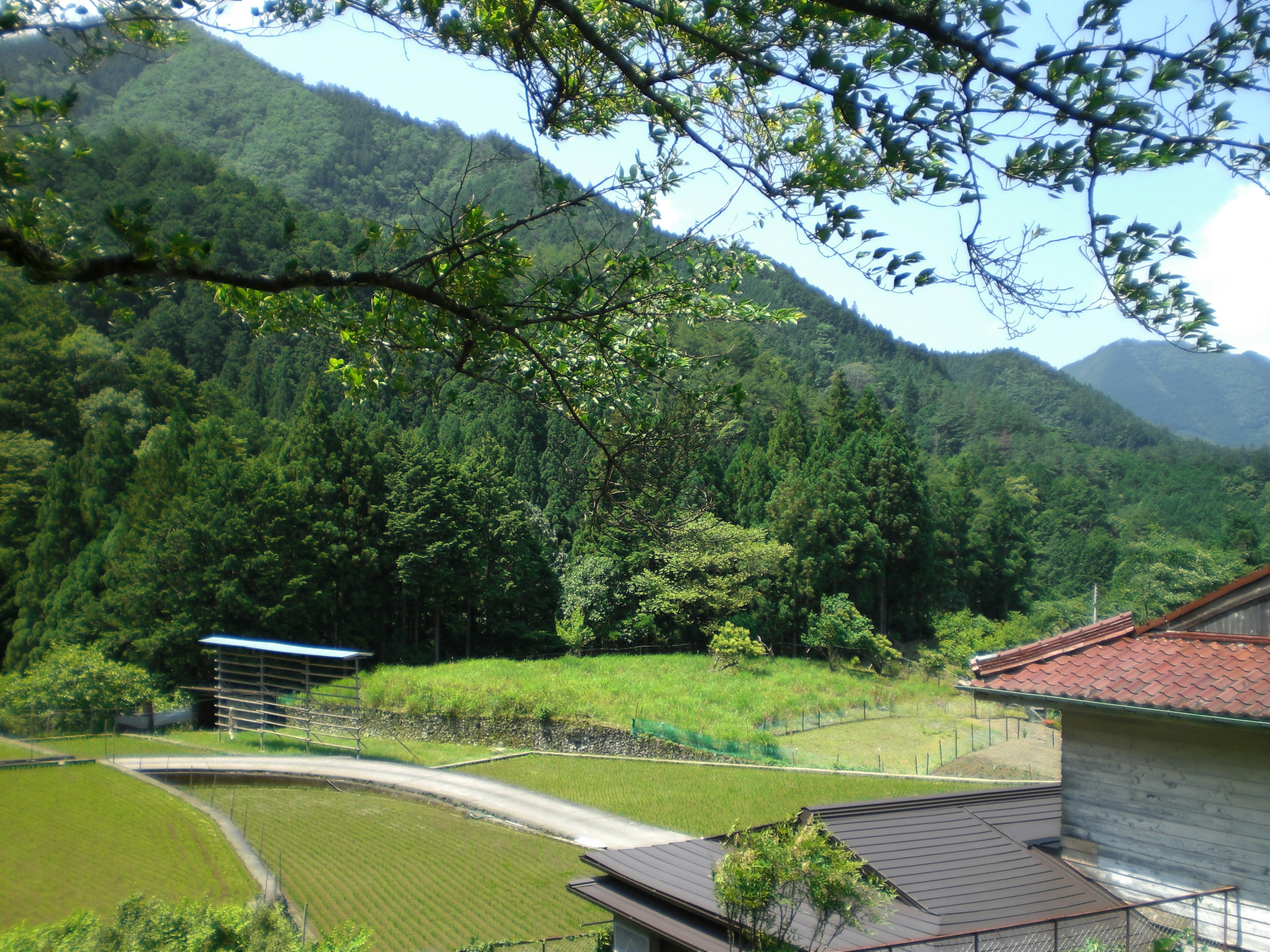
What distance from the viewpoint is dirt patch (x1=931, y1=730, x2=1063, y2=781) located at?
56.5ft

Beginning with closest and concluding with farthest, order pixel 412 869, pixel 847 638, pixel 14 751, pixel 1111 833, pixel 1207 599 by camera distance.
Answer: pixel 1111 833 → pixel 1207 599 → pixel 412 869 → pixel 14 751 → pixel 847 638

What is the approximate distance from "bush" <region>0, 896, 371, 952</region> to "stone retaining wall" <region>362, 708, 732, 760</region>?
12793mm

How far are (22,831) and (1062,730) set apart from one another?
15.0 meters

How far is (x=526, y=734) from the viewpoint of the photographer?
69.9ft

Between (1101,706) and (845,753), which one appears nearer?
(1101,706)

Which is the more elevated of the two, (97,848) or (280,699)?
(280,699)

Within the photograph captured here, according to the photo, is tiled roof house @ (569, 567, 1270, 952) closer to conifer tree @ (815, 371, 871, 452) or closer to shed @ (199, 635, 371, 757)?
shed @ (199, 635, 371, 757)

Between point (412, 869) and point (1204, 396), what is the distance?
707ft

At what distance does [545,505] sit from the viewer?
39688mm

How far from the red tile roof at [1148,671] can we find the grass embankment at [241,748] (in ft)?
52.7

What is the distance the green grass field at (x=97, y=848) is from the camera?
10.6m

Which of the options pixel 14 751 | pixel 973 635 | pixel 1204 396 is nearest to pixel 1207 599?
pixel 14 751

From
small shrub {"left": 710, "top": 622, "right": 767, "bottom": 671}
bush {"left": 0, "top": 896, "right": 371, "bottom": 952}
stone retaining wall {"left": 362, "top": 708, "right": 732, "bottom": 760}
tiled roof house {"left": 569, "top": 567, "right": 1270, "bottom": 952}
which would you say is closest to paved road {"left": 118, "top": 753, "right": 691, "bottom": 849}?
stone retaining wall {"left": 362, "top": 708, "right": 732, "bottom": 760}

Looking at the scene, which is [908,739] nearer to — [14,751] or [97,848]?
[97,848]
